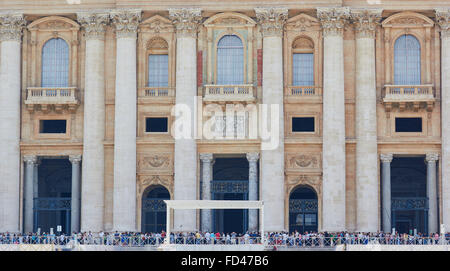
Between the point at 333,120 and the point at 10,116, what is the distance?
Answer: 1995 centimetres

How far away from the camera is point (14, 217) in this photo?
274ft

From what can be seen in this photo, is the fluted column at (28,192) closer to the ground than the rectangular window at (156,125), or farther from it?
closer to the ground

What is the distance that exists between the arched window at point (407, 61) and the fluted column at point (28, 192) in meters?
23.2

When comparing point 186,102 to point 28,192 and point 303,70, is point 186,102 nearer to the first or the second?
point 303,70

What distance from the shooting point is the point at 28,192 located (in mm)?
84625

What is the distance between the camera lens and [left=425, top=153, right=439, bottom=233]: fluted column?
8300 centimetres

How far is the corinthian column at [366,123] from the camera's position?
82.5m

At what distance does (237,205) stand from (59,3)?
19.4 m

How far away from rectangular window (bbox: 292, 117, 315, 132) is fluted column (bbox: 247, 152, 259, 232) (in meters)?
3.04

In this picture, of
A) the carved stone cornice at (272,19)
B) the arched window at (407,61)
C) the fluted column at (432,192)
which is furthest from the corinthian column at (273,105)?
the fluted column at (432,192)

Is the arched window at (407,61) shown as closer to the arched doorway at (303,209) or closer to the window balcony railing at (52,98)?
the arched doorway at (303,209)
